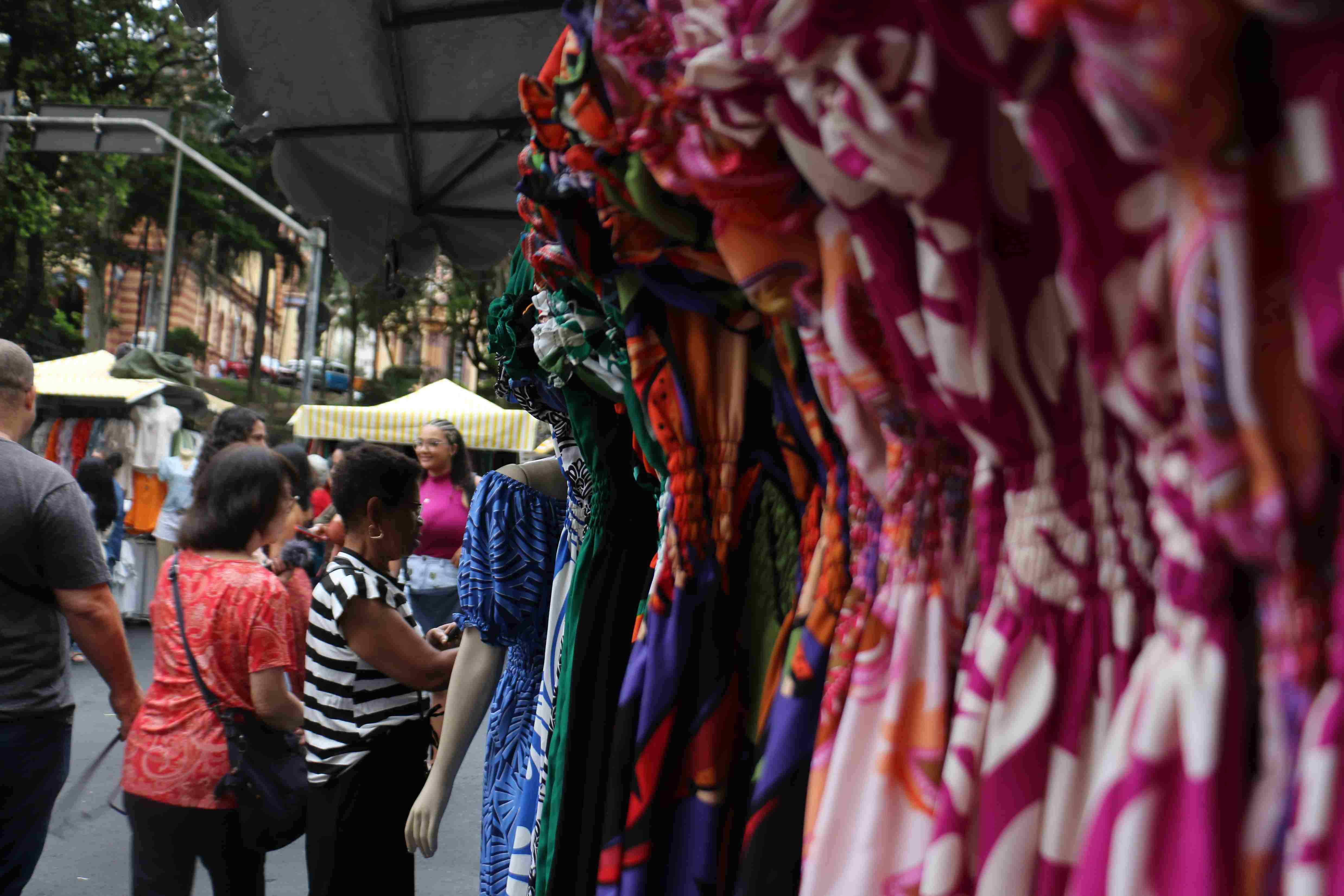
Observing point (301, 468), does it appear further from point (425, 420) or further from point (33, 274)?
point (33, 274)

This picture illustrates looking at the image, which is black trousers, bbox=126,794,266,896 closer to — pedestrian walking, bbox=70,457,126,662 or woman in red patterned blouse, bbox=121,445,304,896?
woman in red patterned blouse, bbox=121,445,304,896

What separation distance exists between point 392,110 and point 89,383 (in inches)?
410

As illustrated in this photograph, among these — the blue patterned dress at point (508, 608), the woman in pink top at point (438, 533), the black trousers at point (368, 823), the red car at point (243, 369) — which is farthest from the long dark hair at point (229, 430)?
the red car at point (243, 369)

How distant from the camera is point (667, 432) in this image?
1196 mm

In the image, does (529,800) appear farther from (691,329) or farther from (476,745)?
(476,745)

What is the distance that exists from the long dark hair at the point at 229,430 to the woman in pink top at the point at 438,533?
1.16 m

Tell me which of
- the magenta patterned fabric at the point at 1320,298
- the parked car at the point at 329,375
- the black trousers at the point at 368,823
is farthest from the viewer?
the parked car at the point at 329,375

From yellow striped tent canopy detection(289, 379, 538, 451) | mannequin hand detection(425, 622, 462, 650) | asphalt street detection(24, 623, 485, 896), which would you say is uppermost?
yellow striped tent canopy detection(289, 379, 538, 451)

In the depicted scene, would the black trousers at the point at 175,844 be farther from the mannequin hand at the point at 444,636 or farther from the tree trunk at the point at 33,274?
the tree trunk at the point at 33,274

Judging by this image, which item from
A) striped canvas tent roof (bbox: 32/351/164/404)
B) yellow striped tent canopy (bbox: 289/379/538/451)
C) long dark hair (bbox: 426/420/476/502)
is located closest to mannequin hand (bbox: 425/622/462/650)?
long dark hair (bbox: 426/420/476/502)

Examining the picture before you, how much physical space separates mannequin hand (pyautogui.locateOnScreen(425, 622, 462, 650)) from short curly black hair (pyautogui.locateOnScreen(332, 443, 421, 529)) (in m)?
0.42

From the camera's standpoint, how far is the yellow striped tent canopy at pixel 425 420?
1058 cm

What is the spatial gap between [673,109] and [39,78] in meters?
21.7

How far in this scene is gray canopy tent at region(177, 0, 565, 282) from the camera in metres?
2.71
